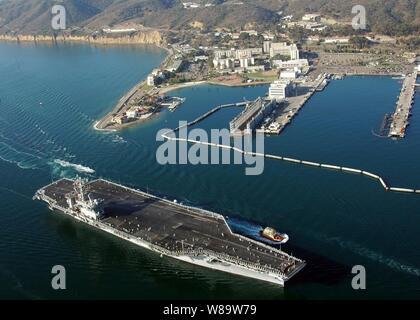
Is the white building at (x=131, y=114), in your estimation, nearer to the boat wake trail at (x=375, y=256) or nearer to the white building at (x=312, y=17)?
the boat wake trail at (x=375, y=256)

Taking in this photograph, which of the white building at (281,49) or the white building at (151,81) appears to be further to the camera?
the white building at (281,49)

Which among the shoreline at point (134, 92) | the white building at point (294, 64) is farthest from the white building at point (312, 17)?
the shoreline at point (134, 92)

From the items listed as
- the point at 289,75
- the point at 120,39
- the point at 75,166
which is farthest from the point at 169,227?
the point at 120,39

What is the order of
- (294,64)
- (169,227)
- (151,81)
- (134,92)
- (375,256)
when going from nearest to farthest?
(375,256), (169,227), (134,92), (151,81), (294,64)

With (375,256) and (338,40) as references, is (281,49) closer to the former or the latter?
(338,40)

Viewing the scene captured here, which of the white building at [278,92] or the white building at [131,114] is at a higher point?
the white building at [278,92]

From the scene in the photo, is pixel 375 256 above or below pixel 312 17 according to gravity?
below

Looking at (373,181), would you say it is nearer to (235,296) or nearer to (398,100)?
(235,296)
